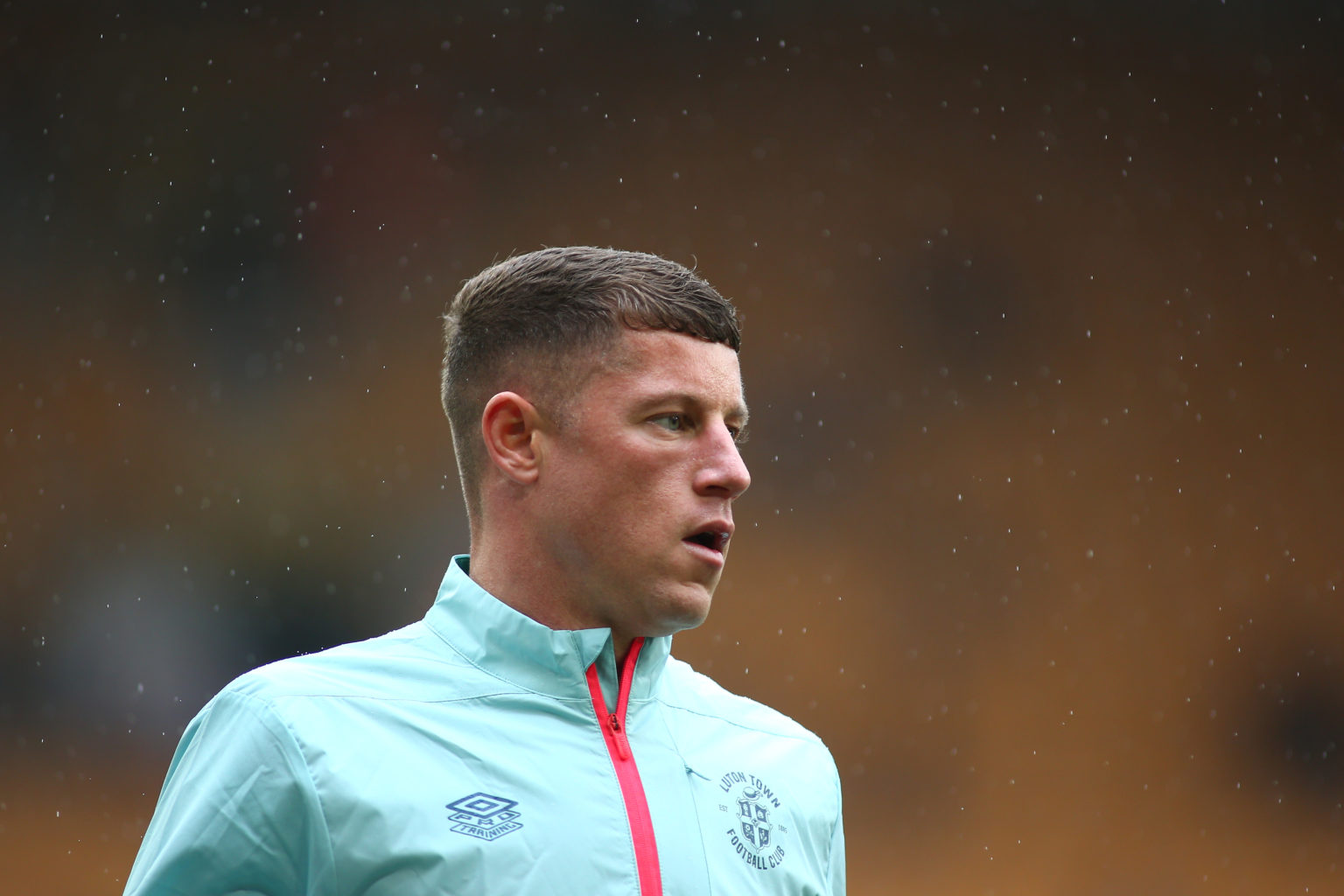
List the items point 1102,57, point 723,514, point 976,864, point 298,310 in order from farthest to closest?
point 298,310, point 1102,57, point 976,864, point 723,514

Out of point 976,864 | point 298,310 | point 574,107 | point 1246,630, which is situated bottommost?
point 976,864

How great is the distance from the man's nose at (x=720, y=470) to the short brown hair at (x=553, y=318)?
8 cm

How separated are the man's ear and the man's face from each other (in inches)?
0.5

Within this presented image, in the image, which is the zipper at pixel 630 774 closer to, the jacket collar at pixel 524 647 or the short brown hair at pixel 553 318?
the jacket collar at pixel 524 647

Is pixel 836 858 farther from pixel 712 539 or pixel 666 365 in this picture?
pixel 666 365

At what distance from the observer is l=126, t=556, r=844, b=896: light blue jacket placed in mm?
771

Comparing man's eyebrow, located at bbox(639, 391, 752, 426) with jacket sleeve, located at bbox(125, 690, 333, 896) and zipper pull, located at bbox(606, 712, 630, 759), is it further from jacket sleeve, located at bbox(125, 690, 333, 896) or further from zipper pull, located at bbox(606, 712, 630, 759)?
jacket sleeve, located at bbox(125, 690, 333, 896)

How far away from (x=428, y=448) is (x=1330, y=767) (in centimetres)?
244

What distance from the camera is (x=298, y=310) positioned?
145 inches

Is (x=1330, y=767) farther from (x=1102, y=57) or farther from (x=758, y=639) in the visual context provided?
(x=1102, y=57)

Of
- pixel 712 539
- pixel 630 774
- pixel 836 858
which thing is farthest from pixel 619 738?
pixel 836 858

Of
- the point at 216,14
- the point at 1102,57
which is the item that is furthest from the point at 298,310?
the point at 1102,57

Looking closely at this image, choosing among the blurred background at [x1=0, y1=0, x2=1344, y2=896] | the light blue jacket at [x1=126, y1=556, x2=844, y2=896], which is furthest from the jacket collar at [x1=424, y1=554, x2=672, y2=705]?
the blurred background at [x1=0, y1=0, x2=1344, y2=896]

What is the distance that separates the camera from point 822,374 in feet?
11.3
